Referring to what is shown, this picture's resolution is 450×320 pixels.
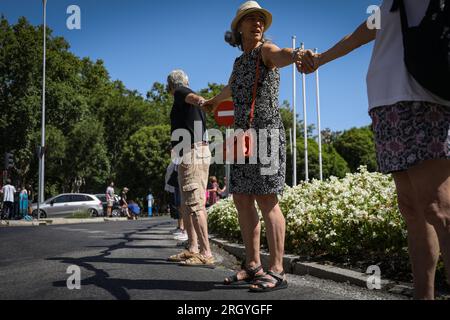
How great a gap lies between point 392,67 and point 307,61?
827mm

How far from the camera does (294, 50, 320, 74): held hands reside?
293cm

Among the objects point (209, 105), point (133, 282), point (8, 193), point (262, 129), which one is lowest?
point (133, 282)

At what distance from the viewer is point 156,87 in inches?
2352

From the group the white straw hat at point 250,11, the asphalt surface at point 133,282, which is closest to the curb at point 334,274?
the asphalt surface at point 133,282

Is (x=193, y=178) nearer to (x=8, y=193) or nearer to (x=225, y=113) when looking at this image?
(x=225, y=113)

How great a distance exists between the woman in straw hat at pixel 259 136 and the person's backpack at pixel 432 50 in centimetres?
126

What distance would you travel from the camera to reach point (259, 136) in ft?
11.4

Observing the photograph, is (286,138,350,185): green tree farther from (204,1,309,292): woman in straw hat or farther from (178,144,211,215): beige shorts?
(204,1,309,292): woman in straw hat

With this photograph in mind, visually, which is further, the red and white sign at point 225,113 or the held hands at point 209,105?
the red and white sign at point 225,113

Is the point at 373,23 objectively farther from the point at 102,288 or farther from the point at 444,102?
the point at 102,288

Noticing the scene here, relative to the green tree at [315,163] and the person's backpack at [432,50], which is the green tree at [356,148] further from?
the person's backpack at [432,50]

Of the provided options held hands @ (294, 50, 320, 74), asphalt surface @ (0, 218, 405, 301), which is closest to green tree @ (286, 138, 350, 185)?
asphalt surface @ (0, 218, 405, 301)

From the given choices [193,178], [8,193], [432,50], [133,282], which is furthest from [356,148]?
[432,50]

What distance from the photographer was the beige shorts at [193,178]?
4918 millimetres
